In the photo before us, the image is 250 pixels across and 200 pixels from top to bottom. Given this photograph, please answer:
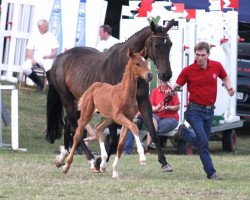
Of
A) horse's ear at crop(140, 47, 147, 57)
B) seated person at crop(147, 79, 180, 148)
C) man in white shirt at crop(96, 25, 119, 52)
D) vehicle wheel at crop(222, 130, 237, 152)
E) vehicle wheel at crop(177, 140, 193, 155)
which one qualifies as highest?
man in white shirt at crop(96, 25, 119, 52)

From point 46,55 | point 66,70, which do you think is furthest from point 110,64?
point 46,55

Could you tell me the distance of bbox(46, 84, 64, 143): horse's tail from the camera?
14531mm

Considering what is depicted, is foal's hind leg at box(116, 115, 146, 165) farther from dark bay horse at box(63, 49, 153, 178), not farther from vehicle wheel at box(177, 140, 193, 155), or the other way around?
vehicle wheel at box(177, 140, 193, 155)

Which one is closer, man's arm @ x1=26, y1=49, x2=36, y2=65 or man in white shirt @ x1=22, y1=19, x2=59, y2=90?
man in white shirt @ x1=22, y1=19, x2=59, y2=90

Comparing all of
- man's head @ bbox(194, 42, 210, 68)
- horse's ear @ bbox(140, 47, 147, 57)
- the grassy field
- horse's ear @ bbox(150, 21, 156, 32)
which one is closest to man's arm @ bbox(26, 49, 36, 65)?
the grassy field

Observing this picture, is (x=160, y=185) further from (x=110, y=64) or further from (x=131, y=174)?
(x=110, y=64)

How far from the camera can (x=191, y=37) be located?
16.4 meters

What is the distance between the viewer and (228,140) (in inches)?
714

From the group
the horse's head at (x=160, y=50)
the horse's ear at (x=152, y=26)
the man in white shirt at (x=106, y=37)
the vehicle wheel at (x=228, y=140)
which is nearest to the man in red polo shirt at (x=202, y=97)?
the horse's head at (x=160, y=50)

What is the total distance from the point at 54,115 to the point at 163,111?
7.85ft

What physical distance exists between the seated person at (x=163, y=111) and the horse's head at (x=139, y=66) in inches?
190

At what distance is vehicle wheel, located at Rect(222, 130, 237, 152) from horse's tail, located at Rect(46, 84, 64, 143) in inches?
168

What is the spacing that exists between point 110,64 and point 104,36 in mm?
6520

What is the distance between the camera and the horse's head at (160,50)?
11.8 m
